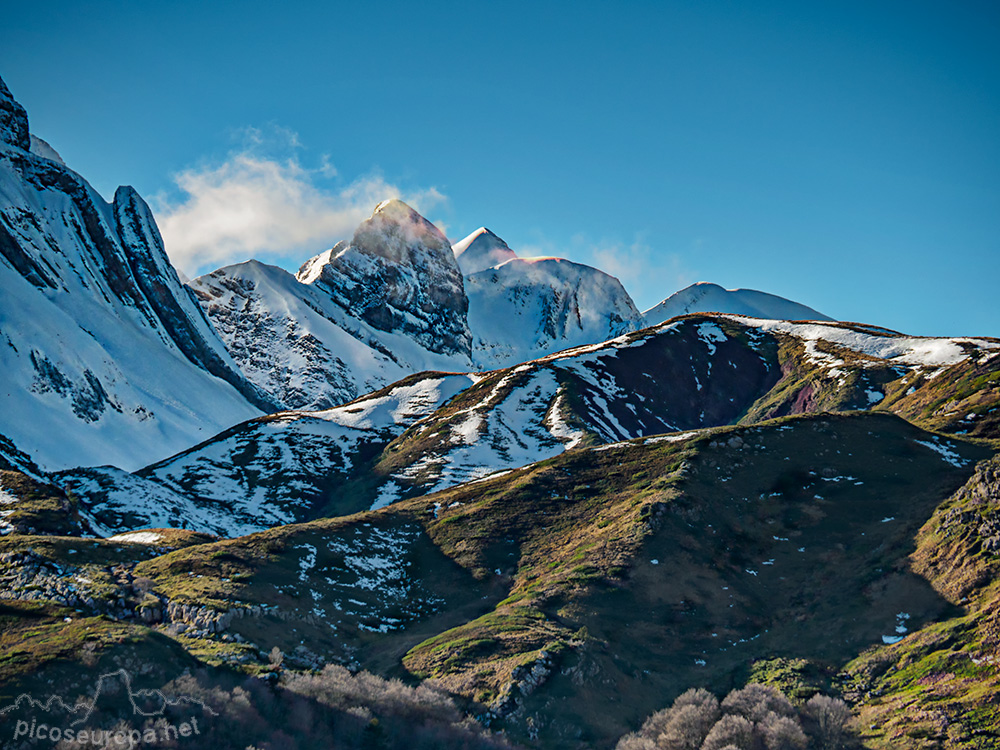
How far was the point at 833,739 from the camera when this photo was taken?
32.1m

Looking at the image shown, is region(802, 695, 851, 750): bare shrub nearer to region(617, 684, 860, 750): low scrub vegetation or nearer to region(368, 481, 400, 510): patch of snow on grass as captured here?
region(617, 684, 860, 750): low scrub vegetation

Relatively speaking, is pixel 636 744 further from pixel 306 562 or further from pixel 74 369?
pixel 74 369

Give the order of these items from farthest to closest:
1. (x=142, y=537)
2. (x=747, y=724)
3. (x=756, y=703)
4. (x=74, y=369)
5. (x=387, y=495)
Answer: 1. (x=74, y=369)
2. (x=387, y=495)
3. (x=142, y=537)
4. (x=756, y=703)
5. (x=747, y=724)

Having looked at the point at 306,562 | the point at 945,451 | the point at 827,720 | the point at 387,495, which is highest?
the point at 387,495

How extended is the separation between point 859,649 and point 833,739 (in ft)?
25.7

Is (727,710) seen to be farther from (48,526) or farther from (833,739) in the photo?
(48,526)

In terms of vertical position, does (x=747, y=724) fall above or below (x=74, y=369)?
below

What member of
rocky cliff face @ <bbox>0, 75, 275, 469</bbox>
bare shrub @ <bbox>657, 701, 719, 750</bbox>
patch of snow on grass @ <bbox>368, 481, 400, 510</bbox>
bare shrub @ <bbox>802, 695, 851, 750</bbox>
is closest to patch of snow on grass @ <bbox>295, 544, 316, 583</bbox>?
bare shrub @ <bbox>657, 701, 719, 750</bbox>

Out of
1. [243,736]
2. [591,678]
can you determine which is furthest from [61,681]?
[591,678]

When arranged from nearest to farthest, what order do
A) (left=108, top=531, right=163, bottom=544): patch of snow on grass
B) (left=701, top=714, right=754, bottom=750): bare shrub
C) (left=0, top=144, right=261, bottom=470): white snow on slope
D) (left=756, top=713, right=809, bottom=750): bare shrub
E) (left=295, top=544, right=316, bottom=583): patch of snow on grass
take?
(left=756, top=713, right=809, bottom=750): bare shrub
(left=701, top=714, right=754, bottom=750): bare shrub
(left=295, top=544, right=316, bottom=583): patch of snow on grass
(left=108, top=531, right=163, bottom=544): patch of snow on grass
(left=0, top=144, right=261, bottom=470): white snow on slope

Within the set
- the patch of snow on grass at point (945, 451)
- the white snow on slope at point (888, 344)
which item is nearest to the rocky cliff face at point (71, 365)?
the patch of snow on grass at point (945, 451)

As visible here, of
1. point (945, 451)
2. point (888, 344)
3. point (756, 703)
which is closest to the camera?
point (756, 703)

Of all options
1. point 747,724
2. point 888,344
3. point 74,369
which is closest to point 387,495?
point 747,724

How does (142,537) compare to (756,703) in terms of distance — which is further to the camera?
(142,537)
